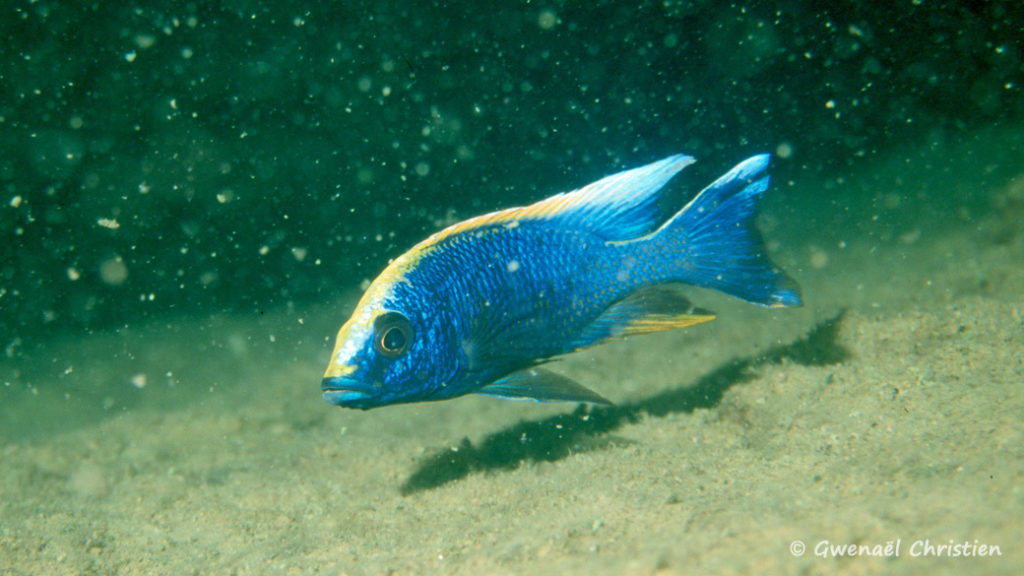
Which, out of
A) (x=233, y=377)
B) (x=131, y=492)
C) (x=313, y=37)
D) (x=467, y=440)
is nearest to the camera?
(x=467, y=440)

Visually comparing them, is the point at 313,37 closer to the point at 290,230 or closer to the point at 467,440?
the point at 290,230

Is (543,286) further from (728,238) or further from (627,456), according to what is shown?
(627,456)

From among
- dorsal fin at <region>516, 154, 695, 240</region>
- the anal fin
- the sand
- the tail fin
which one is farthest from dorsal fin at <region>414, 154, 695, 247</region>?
the sand

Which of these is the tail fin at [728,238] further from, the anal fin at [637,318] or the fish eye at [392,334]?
the fish eye at [392,334]

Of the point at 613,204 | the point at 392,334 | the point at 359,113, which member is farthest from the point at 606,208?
the point at 359,113

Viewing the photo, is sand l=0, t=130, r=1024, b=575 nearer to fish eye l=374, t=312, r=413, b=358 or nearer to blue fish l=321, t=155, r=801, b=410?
blue fish l=321, t=155, r=801, b=410

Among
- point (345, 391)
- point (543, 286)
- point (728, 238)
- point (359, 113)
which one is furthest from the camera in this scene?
point (359, 113)

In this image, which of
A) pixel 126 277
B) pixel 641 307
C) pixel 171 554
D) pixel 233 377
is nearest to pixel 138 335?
pixel 126 277
